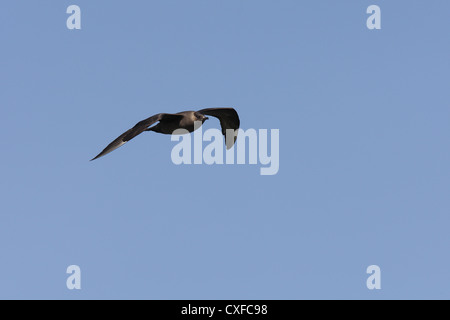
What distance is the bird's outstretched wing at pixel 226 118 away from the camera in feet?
82.7

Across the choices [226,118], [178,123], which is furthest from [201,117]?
[226,118]

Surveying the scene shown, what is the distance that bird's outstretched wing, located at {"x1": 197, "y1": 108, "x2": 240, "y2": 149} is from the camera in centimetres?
2520

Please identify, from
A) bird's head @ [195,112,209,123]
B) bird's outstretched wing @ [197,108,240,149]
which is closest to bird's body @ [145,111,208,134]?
bird's head @ [195,112,209,123]

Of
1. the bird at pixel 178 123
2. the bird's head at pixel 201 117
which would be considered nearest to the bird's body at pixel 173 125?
the bird at pixel 178 123

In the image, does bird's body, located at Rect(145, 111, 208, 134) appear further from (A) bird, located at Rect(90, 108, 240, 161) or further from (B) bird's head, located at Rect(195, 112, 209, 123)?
(B) bird's head, located at Rect(195, 112, 209, 123)

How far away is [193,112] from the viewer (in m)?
23.1

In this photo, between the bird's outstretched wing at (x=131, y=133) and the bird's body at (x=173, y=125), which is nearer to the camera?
the bird's outstretched wing at (x=131, y=133)

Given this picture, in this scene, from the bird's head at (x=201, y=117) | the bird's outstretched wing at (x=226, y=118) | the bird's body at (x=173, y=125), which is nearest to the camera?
the bird's body at (x=173, y=125)

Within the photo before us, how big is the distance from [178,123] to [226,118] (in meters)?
3.85

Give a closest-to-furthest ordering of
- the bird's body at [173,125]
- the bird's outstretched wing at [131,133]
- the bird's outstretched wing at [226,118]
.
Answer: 1. the bird's outstretched wing at [131,133]
2. the bird's body at [173,125]
3. the bird's outstretched wing at [226,118]

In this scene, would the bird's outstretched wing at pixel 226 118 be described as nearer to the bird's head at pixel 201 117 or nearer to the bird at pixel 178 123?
the bird at pixel 178 123
